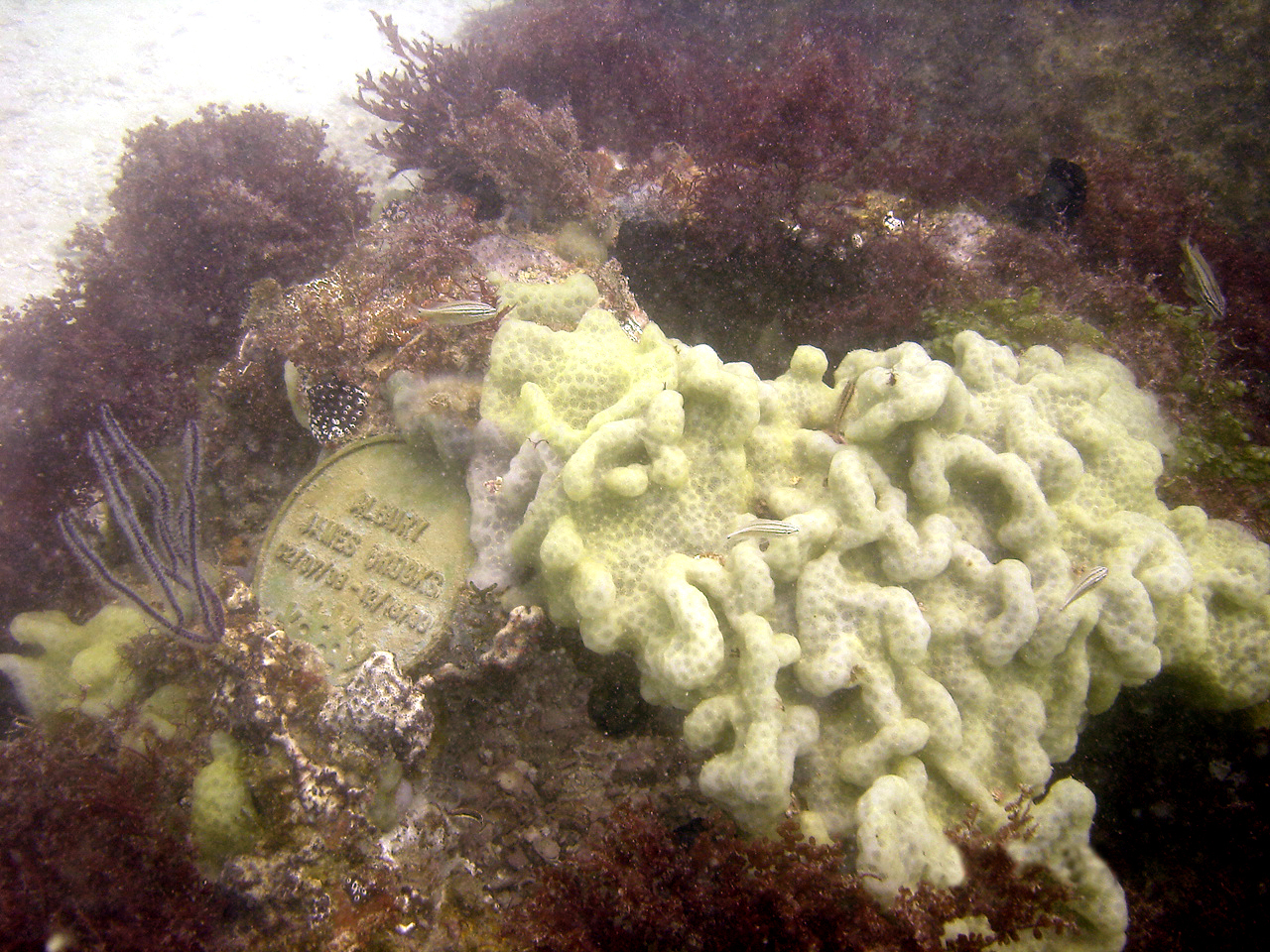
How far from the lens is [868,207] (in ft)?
14.7

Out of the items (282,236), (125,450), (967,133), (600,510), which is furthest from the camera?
(282,236)

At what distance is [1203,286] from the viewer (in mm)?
4188

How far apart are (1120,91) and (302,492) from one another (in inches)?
314

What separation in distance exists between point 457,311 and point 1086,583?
11.9ft

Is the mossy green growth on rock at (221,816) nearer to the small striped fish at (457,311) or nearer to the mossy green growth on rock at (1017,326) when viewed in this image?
the small striped fish at (457,311)

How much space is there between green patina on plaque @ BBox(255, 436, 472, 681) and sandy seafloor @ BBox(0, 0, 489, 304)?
6.52 m

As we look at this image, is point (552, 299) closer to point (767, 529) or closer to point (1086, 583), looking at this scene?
point (767, 529)

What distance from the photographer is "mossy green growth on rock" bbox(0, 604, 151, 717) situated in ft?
12.8

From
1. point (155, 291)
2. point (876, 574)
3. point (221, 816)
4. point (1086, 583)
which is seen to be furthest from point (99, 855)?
point (1086, 583)

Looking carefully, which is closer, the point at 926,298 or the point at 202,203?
the point at 926,298

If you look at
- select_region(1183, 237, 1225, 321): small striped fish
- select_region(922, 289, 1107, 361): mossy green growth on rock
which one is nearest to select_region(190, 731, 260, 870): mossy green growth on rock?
select_region(922, 289, 1107, 361): mossy green growth on rock

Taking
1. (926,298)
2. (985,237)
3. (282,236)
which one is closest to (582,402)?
A: (926,298)

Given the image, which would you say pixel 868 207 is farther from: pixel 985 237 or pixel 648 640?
pixel 648 640

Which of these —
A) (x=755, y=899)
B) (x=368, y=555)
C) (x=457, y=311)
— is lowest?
(x=755, y=899)
